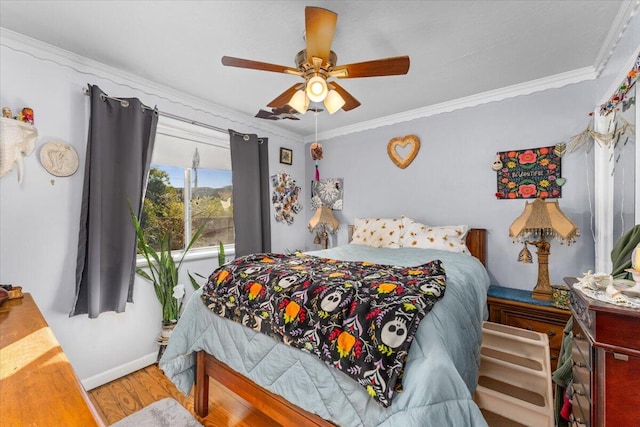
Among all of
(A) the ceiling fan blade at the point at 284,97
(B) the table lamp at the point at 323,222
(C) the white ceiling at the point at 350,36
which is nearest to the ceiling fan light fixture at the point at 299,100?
(A) the ceiling fan blade at the point at 284,97

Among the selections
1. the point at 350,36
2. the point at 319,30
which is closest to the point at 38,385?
the point at 319,30

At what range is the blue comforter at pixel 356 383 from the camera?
1.03 m

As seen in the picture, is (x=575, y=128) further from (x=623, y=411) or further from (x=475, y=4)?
(x=623, y=411)

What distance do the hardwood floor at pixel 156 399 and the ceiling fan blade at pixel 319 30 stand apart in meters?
2.26

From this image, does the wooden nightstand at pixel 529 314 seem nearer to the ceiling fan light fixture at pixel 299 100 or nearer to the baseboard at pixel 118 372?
the ceiling fan light fixture at pixel 299 100

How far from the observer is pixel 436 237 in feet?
9.11

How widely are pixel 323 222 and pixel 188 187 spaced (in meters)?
1.60

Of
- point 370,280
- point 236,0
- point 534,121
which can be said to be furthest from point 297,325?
point 534,121

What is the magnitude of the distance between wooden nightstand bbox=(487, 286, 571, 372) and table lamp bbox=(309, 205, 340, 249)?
73.3 inches

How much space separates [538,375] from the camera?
5.89 feet

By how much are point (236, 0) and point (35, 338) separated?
72.8 inches

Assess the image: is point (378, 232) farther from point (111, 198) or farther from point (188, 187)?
point (111, 198)

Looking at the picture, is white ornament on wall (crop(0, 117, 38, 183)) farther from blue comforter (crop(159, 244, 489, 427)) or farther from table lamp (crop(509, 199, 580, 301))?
table lamp (crop(509, 199, 580, 301))

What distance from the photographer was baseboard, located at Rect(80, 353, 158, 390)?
221cm
